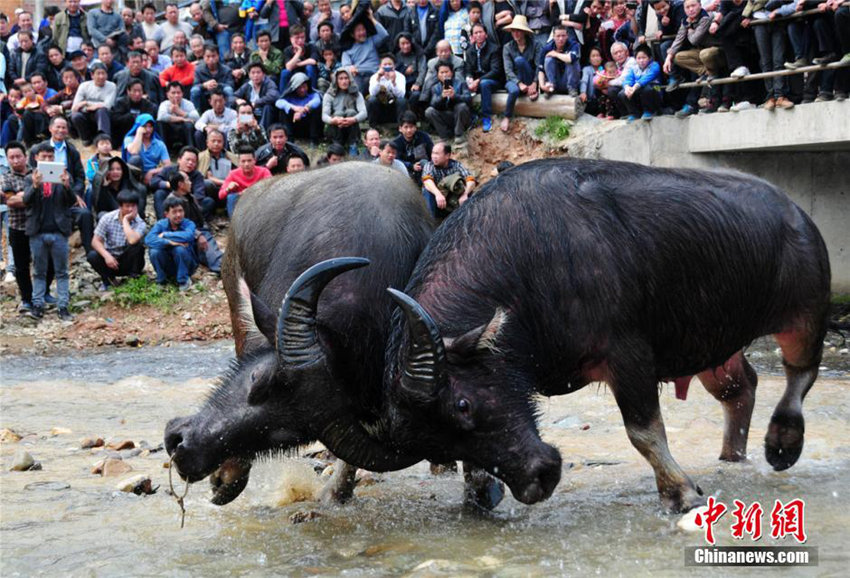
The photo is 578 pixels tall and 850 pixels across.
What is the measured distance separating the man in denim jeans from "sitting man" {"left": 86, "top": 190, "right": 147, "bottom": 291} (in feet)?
2.21

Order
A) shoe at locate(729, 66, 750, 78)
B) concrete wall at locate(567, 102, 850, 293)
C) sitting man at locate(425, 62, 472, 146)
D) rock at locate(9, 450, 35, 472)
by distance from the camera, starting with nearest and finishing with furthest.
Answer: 1. rock at locate(9, 450, 35, 472)
2. shoe at locate(729, 66, 750, 78)
3. concrete wall at locate(567, 102, 850, 293)
4. sitting man at locate(425, 62, 472, 146)

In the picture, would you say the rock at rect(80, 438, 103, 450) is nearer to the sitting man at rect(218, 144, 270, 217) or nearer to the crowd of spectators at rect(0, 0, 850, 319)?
the crowd of spectators at rect(0, 0, 850, 319)

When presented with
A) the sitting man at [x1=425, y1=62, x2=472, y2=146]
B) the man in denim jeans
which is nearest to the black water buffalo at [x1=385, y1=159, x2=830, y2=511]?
the man in denim jeans

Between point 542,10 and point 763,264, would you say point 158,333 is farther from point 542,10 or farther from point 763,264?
point 763,264

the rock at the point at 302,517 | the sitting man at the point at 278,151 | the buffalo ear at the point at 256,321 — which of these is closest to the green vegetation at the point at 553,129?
the sitting man at the point at 278,151

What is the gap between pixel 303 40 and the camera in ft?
66.9

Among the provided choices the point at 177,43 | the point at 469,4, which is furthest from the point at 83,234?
the point at 469,4

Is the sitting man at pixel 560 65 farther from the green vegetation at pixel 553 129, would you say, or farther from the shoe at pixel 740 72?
the shoe at pixel 740 72

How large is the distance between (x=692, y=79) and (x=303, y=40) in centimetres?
727

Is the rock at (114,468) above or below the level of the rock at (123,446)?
above

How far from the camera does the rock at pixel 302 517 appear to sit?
6.68 metres

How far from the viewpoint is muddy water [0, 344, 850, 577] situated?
5.63 meters

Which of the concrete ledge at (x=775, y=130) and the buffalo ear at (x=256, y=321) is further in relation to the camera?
the concrete ledge at (x=775, y=130)

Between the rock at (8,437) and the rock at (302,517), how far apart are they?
369cm
